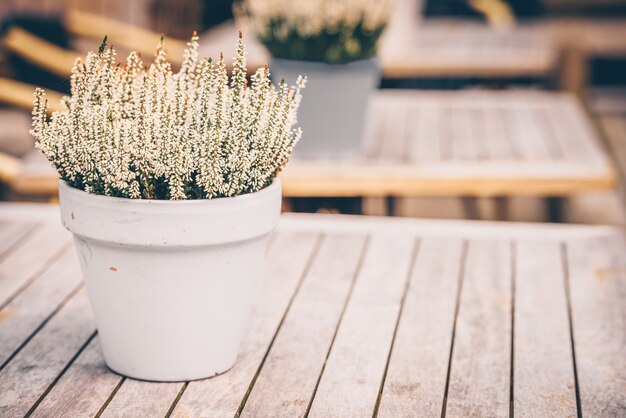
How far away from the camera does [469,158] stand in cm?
374

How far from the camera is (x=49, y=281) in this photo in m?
2.52

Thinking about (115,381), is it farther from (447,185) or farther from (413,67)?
(413,67)

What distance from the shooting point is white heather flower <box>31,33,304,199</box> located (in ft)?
5.78

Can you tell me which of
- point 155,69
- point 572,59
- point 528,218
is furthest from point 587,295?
point 572,59

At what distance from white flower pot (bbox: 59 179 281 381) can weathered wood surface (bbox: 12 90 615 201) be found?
1.63 m

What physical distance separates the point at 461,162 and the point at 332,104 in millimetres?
576

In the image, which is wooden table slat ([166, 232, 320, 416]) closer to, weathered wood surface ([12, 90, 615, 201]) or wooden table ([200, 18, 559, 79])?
weathered wood surface ([12, 90, 615, 201])

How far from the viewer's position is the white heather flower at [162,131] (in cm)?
176

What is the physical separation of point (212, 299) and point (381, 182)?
178cm

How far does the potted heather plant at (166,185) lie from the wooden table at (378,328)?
184mm

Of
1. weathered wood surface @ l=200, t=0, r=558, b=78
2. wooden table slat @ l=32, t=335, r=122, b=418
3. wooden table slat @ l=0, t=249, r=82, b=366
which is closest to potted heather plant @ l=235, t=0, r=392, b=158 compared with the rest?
weathered wood surface @ l=200, t=0, r=558, b=78

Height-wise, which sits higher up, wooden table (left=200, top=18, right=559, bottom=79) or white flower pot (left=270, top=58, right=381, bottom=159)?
white flower pot (left=270, top=58, right=381, bottom=159)

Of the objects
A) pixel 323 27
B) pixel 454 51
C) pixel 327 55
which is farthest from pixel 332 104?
pixel 454 51

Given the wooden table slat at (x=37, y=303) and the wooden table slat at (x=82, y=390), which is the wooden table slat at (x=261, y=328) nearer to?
the wooden table slat at (x=82, y=390)
